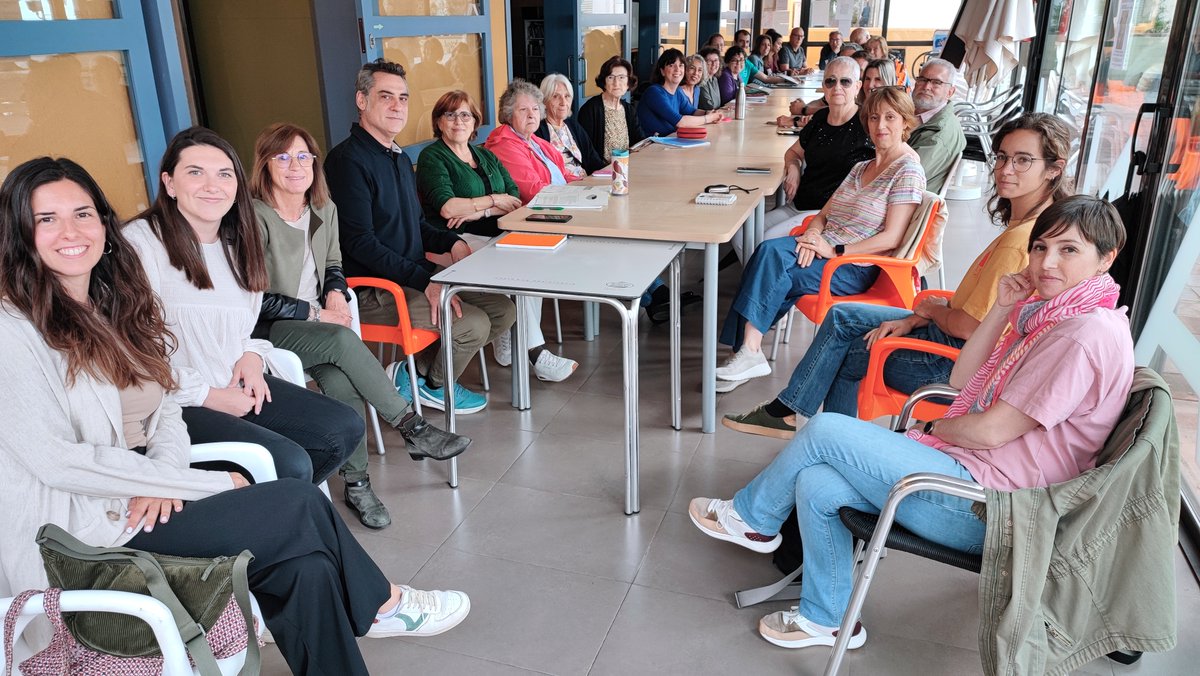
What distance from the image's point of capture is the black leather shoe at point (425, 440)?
2504mm

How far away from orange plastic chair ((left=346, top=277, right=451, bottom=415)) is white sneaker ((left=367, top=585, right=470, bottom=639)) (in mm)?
823

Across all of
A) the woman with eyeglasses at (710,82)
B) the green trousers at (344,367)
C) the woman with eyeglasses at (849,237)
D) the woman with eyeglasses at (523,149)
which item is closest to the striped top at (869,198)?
the woman with eyeglasses at (849,237)

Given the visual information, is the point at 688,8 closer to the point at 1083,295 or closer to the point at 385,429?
the point at 385,429

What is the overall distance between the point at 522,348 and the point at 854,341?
117cm

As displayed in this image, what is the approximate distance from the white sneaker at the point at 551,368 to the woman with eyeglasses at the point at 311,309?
33.8 inches

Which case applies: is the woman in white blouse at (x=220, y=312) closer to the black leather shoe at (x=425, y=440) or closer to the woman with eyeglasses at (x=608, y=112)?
the black leather shoe at (x=425, y=440)

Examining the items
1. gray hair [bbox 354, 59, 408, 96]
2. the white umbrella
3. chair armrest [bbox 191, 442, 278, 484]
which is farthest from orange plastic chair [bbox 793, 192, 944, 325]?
the white umbrella

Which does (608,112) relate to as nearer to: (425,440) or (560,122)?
(560,122)

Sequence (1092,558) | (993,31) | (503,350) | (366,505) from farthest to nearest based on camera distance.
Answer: (993,31) < (503,350) < (366,505) < (1092,558)

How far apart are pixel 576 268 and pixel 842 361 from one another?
0.83 metres

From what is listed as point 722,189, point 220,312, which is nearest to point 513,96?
point 722,189

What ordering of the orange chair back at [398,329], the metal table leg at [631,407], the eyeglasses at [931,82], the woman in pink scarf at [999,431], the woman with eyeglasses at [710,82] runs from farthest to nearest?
the woman with eyeglasses at [710,82] → the eyeglasses at [931,82] → the orange chair back at [398,329] → the metal table leg at [631,407] → the woman in pink scarf at [999,431]

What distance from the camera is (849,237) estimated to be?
10.1ft

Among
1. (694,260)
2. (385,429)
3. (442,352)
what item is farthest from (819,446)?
(694,260)
